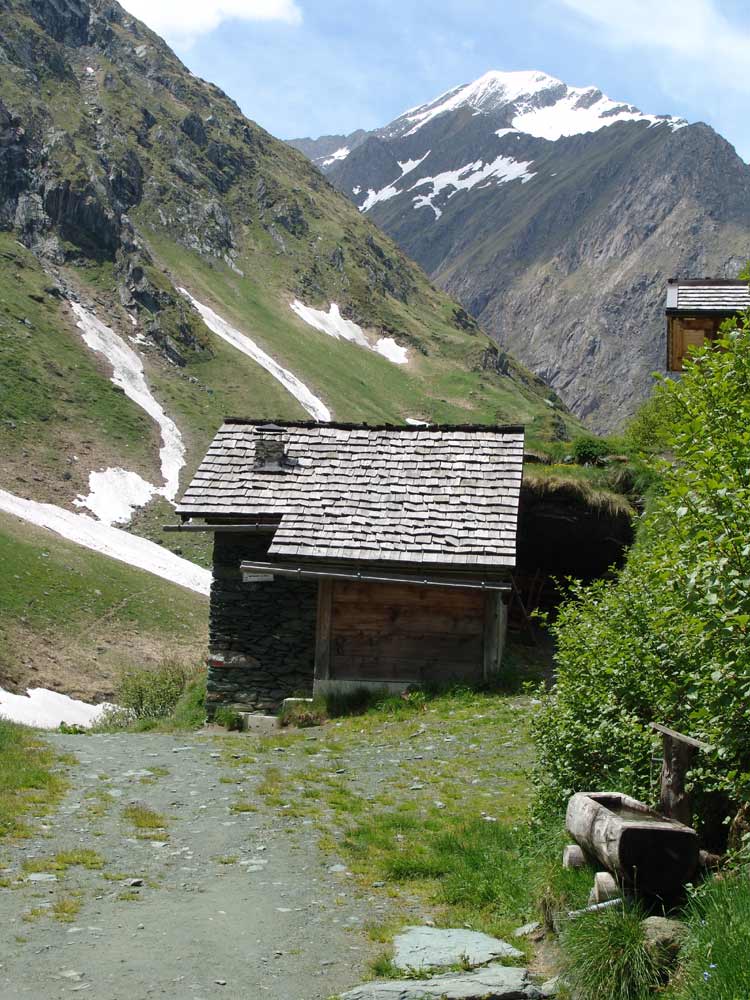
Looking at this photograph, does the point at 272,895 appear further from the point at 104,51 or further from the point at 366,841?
the point at 104,51

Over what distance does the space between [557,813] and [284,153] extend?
596 ft

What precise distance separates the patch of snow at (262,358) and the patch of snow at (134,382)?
15.8 metres

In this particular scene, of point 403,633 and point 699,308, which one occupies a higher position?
point 699,308

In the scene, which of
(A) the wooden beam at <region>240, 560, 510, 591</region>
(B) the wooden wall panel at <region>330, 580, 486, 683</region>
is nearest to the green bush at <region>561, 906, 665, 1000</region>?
(A) the wooden beam at <region>240, 560, 510, 591</region>

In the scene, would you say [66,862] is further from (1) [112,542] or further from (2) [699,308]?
(1) [112,542]

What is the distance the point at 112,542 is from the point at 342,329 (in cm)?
8224

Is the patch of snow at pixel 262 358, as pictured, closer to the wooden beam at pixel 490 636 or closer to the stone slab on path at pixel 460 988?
the wooden beam at pixel 490 636

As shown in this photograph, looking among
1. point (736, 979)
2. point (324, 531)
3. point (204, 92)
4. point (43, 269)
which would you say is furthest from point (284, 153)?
point (736, 979)

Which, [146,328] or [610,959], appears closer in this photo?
[610,959]

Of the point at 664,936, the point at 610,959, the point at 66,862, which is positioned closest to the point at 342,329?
the point at 66,862

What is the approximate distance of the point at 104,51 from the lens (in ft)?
488

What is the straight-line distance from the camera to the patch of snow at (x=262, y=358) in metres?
101

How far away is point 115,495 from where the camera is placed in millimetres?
69250

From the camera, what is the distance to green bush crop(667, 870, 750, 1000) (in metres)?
4.71
